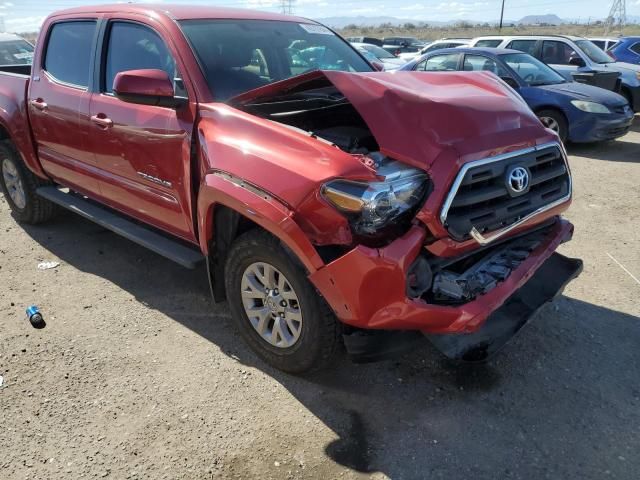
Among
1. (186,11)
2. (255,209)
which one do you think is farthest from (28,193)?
(255,209)

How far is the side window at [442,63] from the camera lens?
31.7 feet

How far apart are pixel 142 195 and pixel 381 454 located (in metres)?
2.37

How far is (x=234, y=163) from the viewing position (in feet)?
9.62

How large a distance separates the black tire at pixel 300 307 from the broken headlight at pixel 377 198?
1.39ft

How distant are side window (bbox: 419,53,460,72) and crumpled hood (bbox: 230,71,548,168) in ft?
22.8

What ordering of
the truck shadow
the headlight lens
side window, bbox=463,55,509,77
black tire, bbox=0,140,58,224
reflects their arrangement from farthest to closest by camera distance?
side window, bbox=463,55,509,77
the headlight lens
black tire, bbox=0,140,58,224
the truck shadow

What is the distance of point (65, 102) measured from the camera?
4.41 meters

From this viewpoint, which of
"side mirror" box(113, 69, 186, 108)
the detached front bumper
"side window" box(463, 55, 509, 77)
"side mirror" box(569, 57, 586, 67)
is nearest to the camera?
the detached front bumper

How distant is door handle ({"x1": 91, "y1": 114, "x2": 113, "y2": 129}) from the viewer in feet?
12.8

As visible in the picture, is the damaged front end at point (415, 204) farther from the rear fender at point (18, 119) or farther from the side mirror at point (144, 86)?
the rear fender at point (18, 119)

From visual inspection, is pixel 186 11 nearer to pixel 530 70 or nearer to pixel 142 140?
pixel 142 140

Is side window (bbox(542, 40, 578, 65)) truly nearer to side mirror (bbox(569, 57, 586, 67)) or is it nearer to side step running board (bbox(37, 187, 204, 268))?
side mirror (bbox(569, 57, 586, 67))

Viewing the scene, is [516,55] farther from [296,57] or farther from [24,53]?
[24,53]

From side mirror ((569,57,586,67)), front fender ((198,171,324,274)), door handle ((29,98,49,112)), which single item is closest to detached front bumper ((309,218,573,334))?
front fender ((198,171,324,274))
